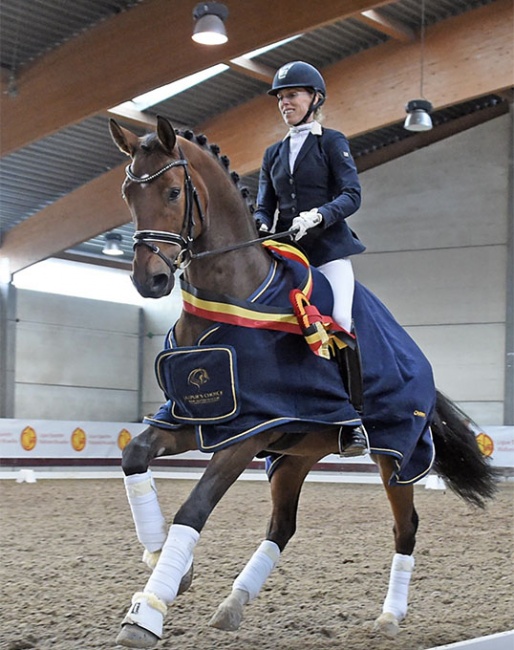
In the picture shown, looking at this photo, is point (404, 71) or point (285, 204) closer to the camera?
point (285, 204)

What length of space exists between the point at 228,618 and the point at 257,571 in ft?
0.90

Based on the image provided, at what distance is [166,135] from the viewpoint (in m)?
3.21

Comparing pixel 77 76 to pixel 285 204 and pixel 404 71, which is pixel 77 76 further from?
pixel 285 204

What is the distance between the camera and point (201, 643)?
140 inches

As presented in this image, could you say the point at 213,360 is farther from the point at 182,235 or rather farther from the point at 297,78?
the point at 297,78

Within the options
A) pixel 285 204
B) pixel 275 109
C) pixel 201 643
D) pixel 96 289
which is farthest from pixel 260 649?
pixel 96 289

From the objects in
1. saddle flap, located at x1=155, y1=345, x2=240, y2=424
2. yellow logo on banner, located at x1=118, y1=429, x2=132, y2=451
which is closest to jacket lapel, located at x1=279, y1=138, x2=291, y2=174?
saddle flap, located at x1=155, y1=345, x2=240, y2=424

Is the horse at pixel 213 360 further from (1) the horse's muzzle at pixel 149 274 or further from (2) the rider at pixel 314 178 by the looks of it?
(2) the rider at pixel 314 178

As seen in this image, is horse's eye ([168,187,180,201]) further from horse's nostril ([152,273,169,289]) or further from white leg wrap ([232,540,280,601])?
white leg wrap ([232,540,280,601])

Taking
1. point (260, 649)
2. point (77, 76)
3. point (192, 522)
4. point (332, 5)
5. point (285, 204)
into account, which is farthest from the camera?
point (77, 76)

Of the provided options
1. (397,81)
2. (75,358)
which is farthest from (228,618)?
(75,358)

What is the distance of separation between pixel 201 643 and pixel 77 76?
856 centimetres

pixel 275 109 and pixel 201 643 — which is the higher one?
pixel 275 109

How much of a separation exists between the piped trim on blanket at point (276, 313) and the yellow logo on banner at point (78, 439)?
1225cm
